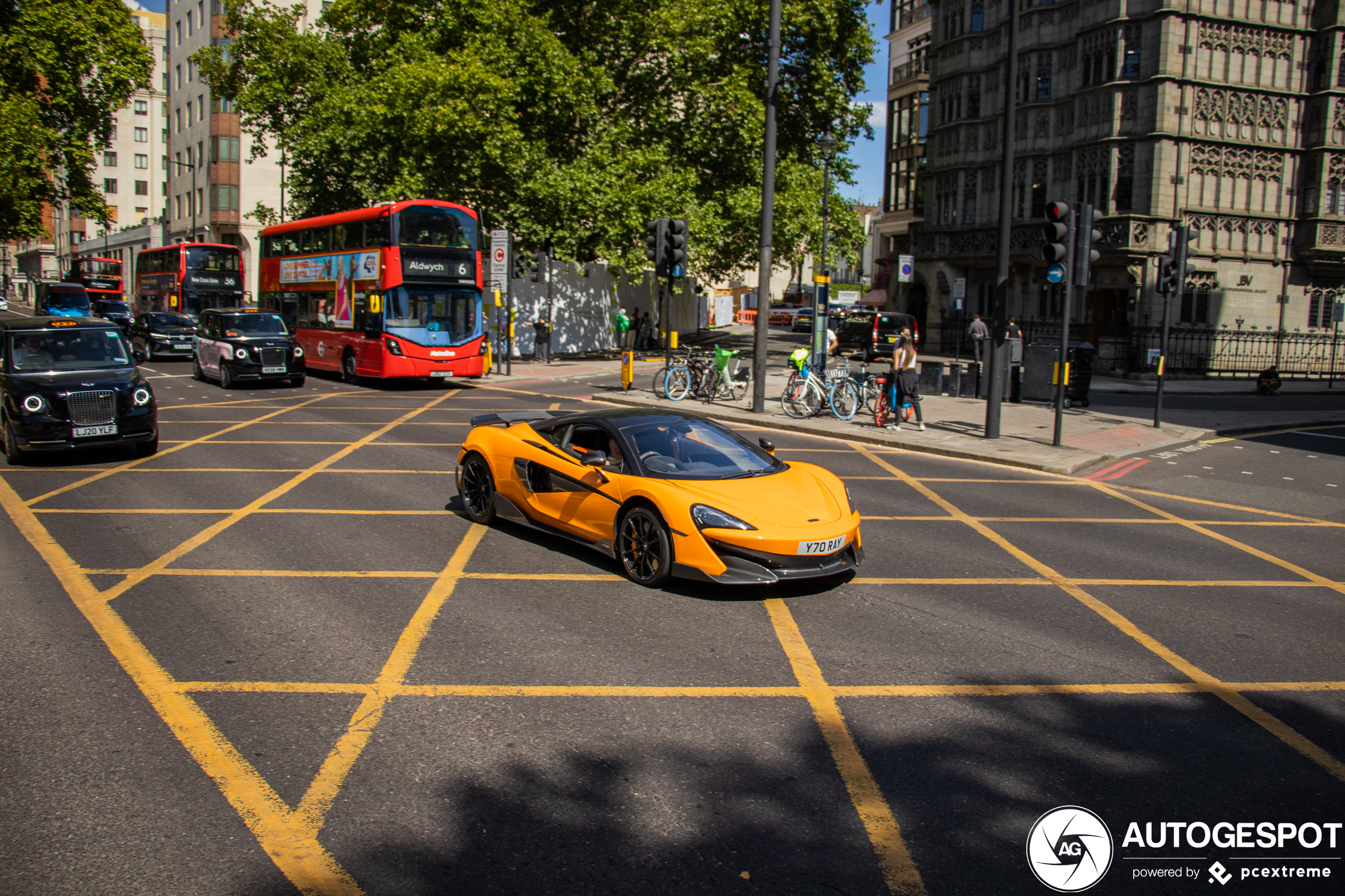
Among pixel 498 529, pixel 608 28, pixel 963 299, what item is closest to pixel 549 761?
pixel 498 529

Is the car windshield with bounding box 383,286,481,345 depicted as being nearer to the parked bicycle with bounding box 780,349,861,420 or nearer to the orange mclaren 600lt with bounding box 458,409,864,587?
the parked bicycle with bounding box 780,349,861,420

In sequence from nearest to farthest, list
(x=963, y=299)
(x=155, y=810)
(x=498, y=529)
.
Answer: (x=155, y=810)
(x=498, y=529)
(x=963, y=299)

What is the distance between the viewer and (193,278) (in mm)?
38438

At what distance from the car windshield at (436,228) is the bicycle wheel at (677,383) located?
630cm

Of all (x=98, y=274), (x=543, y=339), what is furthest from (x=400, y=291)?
(x=98, y=274)

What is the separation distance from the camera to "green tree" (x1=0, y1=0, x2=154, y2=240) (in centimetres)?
3572

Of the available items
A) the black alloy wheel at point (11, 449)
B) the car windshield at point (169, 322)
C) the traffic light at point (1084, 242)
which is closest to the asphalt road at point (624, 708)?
the black alloy wheel at point (11, 449)

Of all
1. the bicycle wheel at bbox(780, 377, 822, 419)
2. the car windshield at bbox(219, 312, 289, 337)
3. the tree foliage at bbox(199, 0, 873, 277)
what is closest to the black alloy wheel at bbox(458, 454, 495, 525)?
the bicycle wheel at bbox(780, 377, 822, 419)

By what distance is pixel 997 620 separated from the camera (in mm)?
6910

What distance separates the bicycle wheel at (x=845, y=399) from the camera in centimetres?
1853

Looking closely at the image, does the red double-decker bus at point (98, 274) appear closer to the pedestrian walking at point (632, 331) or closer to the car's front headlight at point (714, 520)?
the pedestrian walking at point (632, 331)

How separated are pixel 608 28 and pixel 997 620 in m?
31.8

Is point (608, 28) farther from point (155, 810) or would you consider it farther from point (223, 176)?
point (223, 176)

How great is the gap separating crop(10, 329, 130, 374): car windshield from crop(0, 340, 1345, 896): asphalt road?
3.68 metres
